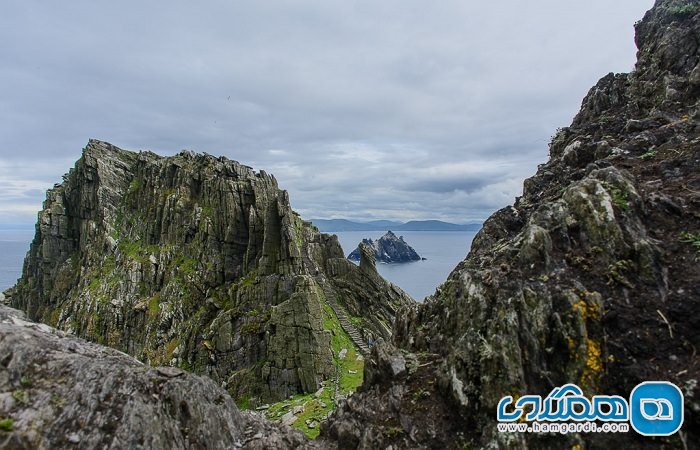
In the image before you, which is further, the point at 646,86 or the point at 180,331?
the point at 180,331

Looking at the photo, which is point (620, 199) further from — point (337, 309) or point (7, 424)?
point (337, 309)

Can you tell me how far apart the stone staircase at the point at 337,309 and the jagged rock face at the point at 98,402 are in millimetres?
22574

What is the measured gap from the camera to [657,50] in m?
18.7

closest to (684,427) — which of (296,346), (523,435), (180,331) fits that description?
(523,435)

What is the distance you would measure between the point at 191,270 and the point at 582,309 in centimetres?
4310

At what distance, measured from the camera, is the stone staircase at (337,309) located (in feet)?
112

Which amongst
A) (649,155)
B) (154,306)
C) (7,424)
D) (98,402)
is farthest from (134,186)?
(649,155)

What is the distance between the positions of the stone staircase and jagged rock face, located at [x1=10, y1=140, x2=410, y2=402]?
0.79 feet

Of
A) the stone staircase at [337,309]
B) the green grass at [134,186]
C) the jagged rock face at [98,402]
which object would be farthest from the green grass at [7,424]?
the green grass at [134,186]

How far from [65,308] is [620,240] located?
220 feet

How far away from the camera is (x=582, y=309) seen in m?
9.38

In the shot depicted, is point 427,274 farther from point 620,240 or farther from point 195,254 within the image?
point 620,240

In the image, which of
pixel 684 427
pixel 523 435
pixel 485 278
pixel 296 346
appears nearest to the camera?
pixel 684 427

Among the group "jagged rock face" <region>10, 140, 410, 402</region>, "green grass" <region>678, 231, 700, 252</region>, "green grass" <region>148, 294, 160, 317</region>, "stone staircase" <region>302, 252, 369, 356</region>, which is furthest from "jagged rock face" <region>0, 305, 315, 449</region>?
"green grass" <region>148, 294, 160, 317</region>
